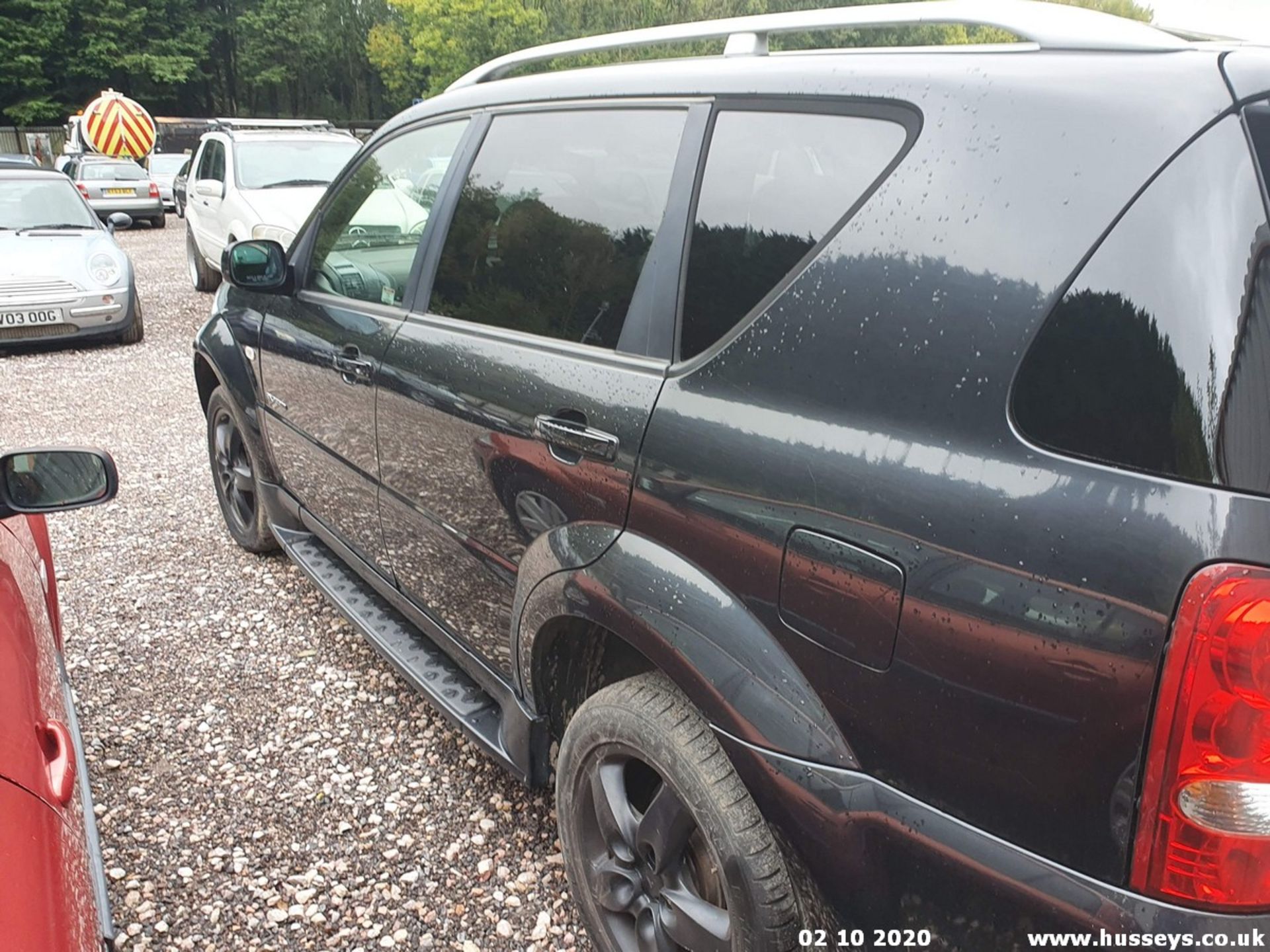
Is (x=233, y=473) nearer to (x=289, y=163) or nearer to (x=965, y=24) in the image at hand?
(x=965, y=24)

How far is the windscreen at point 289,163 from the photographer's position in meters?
10.2

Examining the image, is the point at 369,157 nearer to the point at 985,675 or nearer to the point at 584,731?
the point at 584,731

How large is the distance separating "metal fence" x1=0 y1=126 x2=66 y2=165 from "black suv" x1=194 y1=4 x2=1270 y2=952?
39.0 meters

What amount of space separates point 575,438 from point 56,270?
8.79 m

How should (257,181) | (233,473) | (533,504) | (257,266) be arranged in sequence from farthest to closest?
(257,181), (233,473), (257,266), (533,504)

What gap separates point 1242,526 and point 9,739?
69.1 inches

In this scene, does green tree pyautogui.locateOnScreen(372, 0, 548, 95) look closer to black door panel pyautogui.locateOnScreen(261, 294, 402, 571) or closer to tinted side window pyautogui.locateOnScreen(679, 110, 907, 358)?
black door panel pyautogui.locateOnScreen(261, 294, 402, 571)

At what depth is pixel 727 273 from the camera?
5.75 ft

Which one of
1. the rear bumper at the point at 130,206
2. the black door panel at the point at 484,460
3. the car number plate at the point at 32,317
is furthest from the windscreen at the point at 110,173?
the black door panel at the point at 484,460

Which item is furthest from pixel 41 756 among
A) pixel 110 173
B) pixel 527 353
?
pixel 110 173

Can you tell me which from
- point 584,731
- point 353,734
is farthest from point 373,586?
point 584,731

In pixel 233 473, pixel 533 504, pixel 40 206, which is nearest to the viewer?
pixel 533 504

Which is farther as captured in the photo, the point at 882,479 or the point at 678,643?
the point at 678,643

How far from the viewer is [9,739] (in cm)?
148
